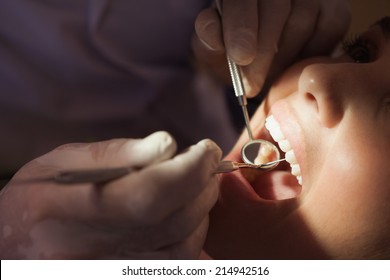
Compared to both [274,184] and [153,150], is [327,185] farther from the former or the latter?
[153,150]

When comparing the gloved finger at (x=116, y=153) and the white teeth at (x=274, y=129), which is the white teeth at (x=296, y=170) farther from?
the gloved finger at (x=116, y=153)

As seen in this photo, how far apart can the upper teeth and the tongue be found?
0.03 m

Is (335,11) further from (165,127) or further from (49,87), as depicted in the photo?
(49,87)

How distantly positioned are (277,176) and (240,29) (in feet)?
1.09

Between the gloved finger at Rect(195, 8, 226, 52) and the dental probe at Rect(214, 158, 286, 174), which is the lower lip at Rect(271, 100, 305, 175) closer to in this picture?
the dental probe at Rect(214, 158, 286, 174)

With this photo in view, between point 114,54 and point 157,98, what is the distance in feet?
0.56

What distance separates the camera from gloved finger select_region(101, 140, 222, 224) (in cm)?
63

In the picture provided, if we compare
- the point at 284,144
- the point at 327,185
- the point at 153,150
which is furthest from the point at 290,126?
the point at 153,150

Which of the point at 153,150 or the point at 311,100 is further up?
the point at 153,150

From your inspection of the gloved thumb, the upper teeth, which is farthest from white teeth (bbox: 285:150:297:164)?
the gloved thumb

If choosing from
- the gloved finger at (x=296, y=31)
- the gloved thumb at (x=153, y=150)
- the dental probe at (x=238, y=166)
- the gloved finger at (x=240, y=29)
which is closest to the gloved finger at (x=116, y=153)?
the gloved thumb at (x=153, y=150)

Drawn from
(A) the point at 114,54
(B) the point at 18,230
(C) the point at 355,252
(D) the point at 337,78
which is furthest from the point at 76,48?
(C) the point at 355,252

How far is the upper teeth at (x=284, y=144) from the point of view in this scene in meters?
0.91

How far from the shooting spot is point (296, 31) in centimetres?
112
